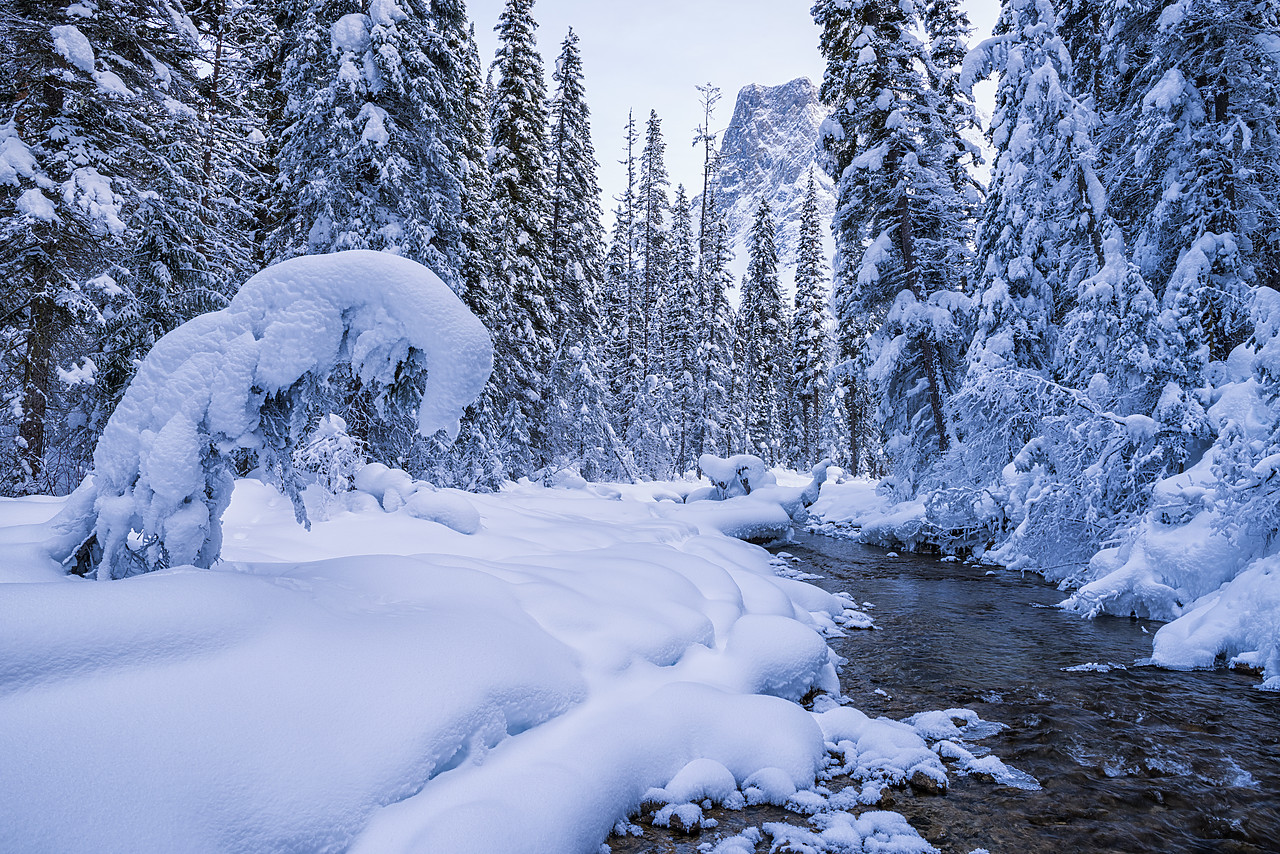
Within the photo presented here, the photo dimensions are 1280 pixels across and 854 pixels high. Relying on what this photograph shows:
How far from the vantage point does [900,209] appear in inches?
558

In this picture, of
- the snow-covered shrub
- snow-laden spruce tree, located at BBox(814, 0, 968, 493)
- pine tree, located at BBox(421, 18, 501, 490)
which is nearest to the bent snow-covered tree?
pine tree, located at BBox(421, 18, 501, 490)

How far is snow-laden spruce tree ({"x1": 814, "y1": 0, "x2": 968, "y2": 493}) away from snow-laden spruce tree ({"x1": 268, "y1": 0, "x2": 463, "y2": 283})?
9.47 metres

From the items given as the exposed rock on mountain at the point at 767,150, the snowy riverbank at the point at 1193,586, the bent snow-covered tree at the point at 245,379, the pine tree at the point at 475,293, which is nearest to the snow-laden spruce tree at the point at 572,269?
the pine tree at the point at 475,293

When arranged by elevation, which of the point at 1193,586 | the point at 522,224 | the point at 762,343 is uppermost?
the point at 522,224

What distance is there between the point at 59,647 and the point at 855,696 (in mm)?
5064

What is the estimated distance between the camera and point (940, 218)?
559 inches

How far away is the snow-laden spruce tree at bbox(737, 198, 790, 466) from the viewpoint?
3716 cm

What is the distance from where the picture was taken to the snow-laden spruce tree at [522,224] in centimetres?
1816

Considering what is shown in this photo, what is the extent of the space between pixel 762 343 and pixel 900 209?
25.9 metres

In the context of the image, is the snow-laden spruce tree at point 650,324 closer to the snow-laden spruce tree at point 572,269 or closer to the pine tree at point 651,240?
the pine tree at point 651,240

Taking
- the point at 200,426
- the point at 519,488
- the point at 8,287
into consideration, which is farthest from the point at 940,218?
Answer: the point at 8,287

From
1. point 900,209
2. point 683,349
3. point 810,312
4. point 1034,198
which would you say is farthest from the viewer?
point 810,312

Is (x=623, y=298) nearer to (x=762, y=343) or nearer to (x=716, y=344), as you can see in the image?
(x=716, y=344)

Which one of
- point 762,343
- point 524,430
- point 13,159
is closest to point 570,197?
point 524,430
